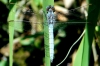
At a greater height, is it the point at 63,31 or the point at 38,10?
the point at 38,10

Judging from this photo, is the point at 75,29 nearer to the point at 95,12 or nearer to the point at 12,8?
the point at 12,8

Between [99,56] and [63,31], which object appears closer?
[99,56]

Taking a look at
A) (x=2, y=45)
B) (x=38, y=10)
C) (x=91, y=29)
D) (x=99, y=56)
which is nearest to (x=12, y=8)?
(x=91, y=29)

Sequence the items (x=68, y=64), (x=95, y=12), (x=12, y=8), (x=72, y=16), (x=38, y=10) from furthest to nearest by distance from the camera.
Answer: (x=72, y=16) < (x=68, y=64) < (x=38, y=10) < (x=12, y=8) < (x=95, y=12)

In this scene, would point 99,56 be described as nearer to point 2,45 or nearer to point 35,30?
point 35,30

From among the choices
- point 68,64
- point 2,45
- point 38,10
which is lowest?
point 68,64

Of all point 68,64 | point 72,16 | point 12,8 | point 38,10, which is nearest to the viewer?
point 12,8

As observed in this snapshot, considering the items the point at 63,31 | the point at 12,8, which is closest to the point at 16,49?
the point at 63,31

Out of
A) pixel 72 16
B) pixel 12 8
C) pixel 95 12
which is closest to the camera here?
pixel 95 12

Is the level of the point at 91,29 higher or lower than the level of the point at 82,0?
lower
